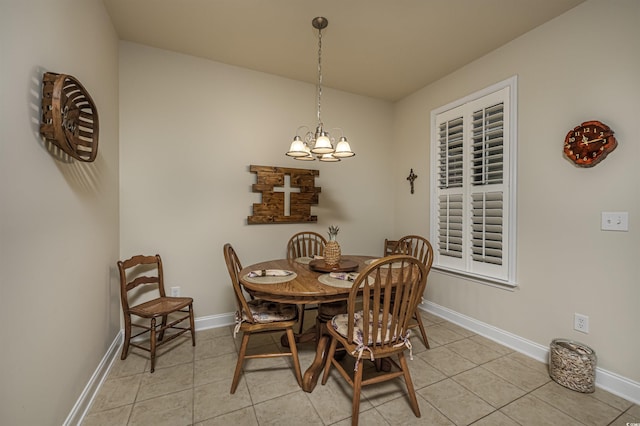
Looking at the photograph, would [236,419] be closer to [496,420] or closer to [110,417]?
[110,417]

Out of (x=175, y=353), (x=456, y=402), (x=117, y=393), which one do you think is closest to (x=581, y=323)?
(x=456, y=402)

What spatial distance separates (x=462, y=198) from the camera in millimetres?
2840

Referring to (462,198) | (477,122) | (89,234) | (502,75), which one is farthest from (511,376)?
(89,234)

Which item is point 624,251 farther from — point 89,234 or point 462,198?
point 89,234

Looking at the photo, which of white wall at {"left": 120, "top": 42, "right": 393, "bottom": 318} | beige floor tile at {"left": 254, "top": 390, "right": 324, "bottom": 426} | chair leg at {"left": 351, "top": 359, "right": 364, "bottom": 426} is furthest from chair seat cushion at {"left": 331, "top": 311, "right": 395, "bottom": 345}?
white wall at {"left": 120, "top": 42, "right": 393, "bottom": 318}

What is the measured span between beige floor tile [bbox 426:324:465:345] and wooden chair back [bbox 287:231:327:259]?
139 cm

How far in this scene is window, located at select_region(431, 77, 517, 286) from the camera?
2436mm

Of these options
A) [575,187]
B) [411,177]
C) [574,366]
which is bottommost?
[574,366]

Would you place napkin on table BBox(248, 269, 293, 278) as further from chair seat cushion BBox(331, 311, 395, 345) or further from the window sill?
the window sill

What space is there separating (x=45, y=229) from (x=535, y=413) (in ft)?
9.29

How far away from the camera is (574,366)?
1.84 meters

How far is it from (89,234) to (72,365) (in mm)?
755

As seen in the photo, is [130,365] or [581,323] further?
[130,365]

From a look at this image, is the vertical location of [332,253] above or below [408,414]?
above
